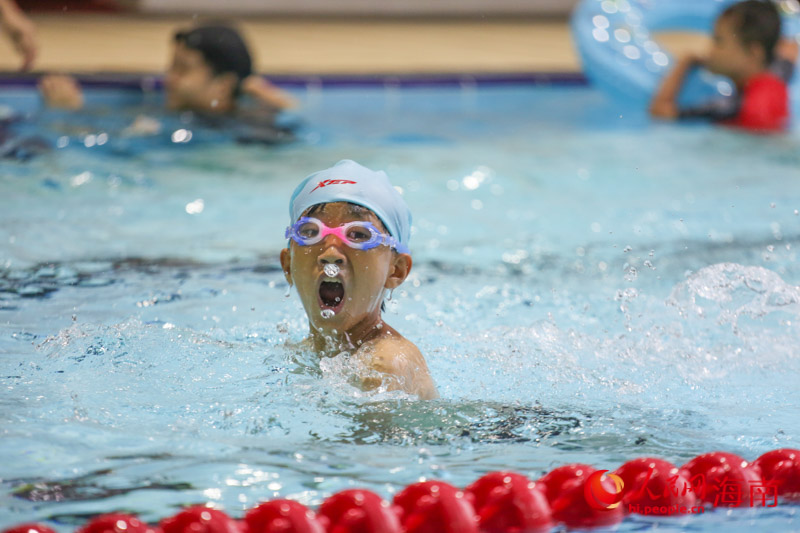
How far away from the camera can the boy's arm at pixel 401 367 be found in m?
2.84

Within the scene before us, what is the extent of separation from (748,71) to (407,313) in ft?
15.5

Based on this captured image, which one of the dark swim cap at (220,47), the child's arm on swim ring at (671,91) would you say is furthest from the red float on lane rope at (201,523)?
the child's arm on swim ring at (671,91)

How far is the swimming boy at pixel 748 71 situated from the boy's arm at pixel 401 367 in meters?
5.44

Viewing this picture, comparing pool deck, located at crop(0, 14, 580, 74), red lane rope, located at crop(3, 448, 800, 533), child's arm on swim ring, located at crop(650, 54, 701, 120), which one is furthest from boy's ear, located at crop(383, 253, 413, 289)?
pool deck, located at crop(0, 14, 580, 74)

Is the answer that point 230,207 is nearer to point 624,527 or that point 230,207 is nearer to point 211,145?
point 211,145

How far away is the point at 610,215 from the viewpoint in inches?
222

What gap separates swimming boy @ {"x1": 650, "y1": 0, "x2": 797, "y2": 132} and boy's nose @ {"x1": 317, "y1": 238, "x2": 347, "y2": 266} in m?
5.63

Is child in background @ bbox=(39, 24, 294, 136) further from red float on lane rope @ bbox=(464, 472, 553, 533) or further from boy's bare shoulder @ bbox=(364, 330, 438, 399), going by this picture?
red float on lane rope @ bbox=(464, 472, 553, 533)

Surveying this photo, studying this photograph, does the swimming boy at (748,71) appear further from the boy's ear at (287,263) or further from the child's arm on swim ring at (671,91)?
the boy's ear at (287,263)

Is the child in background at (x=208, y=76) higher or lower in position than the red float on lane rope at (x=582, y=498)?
higher

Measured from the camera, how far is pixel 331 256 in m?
2.76

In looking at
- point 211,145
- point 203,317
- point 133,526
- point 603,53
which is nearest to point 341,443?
point 133,526

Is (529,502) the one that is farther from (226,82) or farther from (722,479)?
(226,82)

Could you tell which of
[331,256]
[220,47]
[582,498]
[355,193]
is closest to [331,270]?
[331,256]
